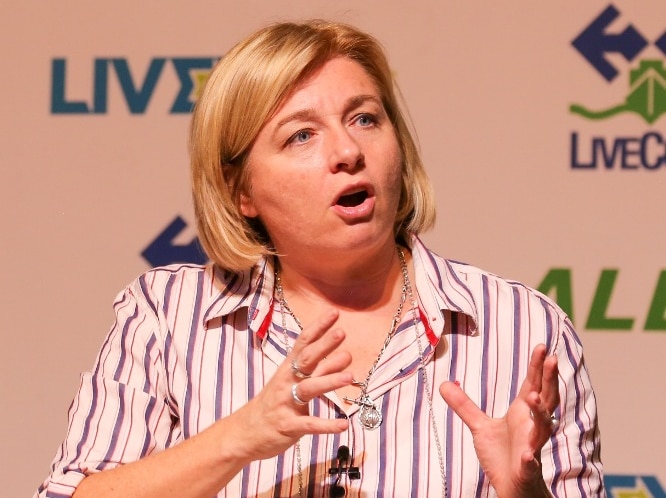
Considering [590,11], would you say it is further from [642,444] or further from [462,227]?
[642,444]

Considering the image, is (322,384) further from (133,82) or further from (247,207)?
(133,82)

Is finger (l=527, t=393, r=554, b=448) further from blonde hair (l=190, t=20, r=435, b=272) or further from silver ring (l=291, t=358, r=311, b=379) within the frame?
blonde hair (l=190, t=20, r=435, b=272)

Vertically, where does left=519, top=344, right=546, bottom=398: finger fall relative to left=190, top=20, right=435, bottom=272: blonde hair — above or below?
below

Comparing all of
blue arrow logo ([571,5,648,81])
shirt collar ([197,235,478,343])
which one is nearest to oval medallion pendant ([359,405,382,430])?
shirt collar ([197,235,478,343])

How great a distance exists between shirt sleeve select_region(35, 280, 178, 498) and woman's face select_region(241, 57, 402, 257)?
0.97ft

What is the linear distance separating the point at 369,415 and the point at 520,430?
Result: 32 centimetres

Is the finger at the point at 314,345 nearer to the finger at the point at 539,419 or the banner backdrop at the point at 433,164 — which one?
the finger at the point at 539,419

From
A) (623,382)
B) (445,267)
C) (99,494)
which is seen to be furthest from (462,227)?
(99,494)

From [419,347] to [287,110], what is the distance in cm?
46

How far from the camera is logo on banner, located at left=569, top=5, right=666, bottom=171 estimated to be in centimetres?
268

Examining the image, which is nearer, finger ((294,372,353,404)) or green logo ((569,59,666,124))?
finger ((294,372,353,404))

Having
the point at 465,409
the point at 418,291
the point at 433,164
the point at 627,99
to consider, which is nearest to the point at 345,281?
the point at 418,291

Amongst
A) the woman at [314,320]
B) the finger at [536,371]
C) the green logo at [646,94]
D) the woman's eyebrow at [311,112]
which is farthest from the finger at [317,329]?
the green logo at [646,94]

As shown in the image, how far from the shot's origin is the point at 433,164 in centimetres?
275
